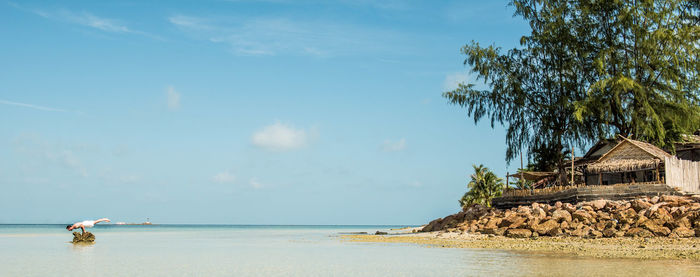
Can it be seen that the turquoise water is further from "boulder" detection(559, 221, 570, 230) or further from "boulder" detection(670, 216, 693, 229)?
"boulder" detection(670, 216, 693, 229)

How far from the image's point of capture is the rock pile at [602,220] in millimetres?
26891

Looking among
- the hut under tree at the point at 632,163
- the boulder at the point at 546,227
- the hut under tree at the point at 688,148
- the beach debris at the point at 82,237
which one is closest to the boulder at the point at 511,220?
the boulder at the point at 546,227

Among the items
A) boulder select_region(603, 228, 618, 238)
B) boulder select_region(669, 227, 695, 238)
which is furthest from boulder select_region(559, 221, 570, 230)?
boulder select_region(669, 227, 695, 238)

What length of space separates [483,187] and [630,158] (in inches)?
1044

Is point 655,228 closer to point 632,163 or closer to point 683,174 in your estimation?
point 632,163

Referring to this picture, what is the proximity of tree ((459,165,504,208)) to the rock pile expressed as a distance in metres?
24.9

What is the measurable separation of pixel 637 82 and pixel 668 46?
2.70 meters

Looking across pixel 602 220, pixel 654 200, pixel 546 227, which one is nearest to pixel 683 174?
pixel 654 200

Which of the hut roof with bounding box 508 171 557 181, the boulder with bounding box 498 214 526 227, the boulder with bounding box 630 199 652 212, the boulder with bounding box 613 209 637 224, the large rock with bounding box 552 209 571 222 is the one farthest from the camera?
the hut roof with bounding box 508 171 557 181

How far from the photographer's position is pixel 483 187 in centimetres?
6172

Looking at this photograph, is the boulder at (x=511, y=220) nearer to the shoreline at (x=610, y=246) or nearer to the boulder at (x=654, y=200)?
the shoreline at (x=610, y=246)

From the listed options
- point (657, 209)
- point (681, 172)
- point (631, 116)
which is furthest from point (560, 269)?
point (631, 116)

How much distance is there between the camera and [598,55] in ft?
121

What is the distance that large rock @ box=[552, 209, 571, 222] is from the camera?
1215 inches
